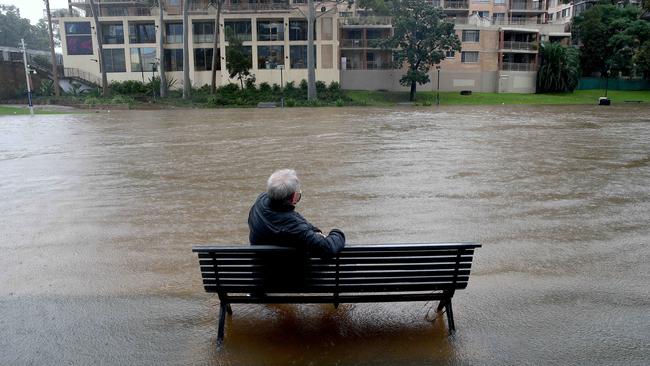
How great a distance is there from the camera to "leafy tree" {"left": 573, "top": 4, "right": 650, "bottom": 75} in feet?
209

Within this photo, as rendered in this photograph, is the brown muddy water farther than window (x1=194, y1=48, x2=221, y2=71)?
No

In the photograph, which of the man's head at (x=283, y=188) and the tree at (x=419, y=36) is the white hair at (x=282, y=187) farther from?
the tree at (x=419, y=36)

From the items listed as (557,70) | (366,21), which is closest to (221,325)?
(366,21)

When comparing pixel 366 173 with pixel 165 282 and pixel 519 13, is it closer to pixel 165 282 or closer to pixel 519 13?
pixel 165 282

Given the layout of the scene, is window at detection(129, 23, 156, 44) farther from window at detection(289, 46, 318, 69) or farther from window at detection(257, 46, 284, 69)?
window at detection(289, 46, 318, 69)

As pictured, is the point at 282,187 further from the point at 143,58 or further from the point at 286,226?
the point at 143,58

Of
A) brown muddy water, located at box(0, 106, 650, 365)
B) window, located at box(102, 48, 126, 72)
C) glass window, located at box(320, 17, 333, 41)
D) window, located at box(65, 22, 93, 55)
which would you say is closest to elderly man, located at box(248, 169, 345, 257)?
brown muddy water, located at box(0, 106, 650, 365)

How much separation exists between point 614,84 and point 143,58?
57775 mm

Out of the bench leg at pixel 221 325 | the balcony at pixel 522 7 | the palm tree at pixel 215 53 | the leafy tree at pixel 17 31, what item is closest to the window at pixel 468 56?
the balcony at pixel 522 7

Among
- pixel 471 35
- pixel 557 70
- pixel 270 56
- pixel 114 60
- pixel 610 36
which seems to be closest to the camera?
pixel 270 56

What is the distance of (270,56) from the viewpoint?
187 feet

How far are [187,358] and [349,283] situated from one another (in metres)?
→ 1.39

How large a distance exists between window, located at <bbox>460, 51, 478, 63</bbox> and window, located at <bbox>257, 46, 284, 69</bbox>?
2159 centimetres

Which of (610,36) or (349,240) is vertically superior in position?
(610,36)
